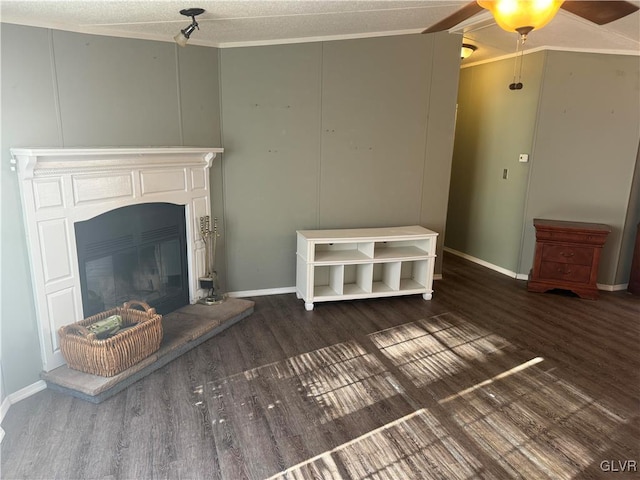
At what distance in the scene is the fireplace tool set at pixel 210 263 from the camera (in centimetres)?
377

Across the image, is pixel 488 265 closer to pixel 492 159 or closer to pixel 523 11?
pixel 492 159

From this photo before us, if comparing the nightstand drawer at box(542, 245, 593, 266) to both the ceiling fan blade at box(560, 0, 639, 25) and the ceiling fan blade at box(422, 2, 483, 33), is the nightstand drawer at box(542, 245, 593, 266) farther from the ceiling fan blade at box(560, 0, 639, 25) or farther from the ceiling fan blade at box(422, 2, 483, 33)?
the ceiling fan blade at box(422, 2, 483, 33)

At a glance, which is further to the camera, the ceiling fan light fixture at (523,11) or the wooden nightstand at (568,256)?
the wooden nightstand at (568,256)

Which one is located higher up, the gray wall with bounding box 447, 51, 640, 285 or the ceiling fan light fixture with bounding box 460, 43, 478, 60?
the ceiling fan light fixture with bounding box 460, 43, 478, 60

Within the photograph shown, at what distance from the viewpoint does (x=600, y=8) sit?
2.24 meters

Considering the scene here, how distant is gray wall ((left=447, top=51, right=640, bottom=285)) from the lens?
436 centimetres

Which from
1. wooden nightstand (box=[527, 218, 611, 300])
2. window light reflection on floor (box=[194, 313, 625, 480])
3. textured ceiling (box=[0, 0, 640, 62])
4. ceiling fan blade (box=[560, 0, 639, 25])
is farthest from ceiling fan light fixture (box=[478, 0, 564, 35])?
wooden nightstand (box=[527, 218, 611, 300])

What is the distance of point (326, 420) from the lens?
243cm

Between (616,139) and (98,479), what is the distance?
5218 mm

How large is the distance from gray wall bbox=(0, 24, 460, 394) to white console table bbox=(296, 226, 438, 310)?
0.27 m

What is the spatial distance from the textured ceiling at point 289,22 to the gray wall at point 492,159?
58cm

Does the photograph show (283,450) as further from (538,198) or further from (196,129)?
(538,198)

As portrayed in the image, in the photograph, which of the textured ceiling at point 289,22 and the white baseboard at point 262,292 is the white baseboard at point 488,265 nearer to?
the textured ceiling at point 289,22

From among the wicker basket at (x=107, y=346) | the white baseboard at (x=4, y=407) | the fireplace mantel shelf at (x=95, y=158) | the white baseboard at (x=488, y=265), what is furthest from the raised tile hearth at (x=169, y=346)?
the white baseboard at (x=488, y=265)
